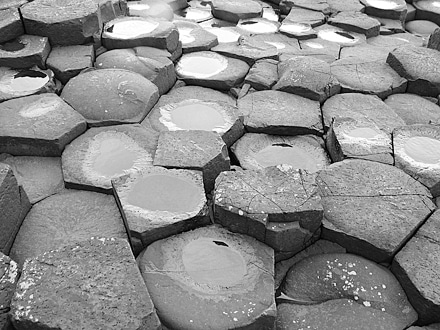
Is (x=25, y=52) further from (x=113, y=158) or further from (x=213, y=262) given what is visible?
(x=213, y=262)

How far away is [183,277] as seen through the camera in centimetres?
175

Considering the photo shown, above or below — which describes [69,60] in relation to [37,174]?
above

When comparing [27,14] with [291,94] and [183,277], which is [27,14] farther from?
[183,277]

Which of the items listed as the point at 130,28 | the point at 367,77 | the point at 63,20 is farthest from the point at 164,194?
the point at 367,77

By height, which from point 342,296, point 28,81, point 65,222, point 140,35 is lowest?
point 342,296

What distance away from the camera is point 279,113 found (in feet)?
8.97

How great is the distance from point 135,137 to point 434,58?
244cm

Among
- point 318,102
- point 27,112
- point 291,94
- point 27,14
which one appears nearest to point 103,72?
point 27,112

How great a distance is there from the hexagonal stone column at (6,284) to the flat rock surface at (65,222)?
0.71ft

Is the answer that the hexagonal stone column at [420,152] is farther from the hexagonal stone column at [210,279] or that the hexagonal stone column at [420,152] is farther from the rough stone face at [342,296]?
the hexagonal stone column at [210,279]

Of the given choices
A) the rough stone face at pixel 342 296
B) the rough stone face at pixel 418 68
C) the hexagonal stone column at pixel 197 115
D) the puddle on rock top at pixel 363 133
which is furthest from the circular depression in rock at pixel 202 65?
the rough stone face at pixel 342 296

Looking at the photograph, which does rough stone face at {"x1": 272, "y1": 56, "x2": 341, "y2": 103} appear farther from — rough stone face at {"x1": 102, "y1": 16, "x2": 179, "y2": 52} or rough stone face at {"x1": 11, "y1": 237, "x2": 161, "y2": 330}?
rough stone face at {"x1": 11, "y1": 237, "x2": 161, "y2": 330}

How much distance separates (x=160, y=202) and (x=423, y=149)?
155cm

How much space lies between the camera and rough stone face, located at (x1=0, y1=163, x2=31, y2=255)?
187cm
